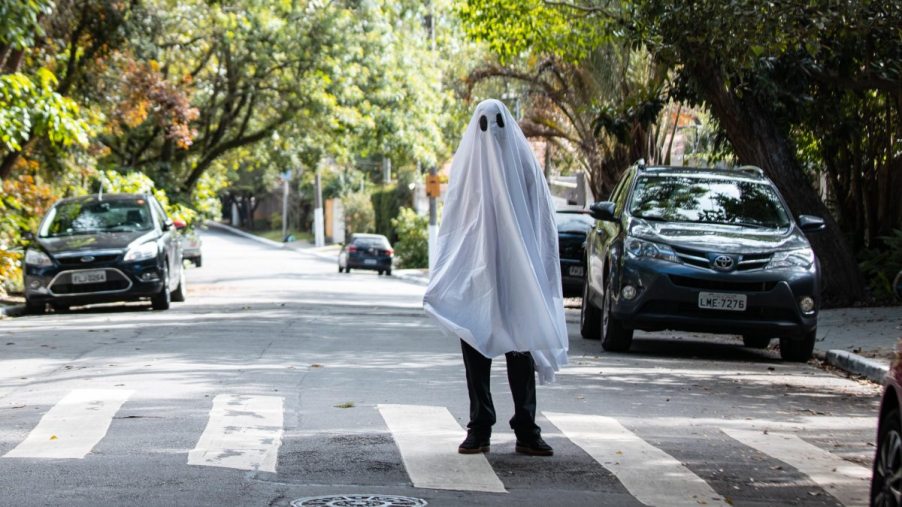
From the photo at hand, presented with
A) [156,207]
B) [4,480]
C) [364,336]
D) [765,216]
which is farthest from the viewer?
[156,207]

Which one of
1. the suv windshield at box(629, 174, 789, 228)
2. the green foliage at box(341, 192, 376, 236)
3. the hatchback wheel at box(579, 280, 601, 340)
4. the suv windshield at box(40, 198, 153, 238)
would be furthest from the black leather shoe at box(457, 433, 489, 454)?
the green foliage at box(341, 192, 376, 236)

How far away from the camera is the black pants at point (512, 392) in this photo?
755 centimetres

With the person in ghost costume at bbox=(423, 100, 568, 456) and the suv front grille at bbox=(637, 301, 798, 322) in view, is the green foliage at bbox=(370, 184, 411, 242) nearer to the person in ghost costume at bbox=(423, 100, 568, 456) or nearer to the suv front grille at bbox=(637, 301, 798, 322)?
the suv front grille at bbox=(637, 301, 798, 322)

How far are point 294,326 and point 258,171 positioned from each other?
266 feet

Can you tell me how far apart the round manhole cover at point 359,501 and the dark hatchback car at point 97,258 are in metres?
13.6

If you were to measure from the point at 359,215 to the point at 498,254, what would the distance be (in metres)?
62.0

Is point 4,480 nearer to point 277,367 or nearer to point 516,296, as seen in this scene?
point 516,296

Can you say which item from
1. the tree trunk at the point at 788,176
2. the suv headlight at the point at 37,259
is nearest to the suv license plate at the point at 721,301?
the tree trunk at the point at 788,176

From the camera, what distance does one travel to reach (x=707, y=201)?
14.7 meters

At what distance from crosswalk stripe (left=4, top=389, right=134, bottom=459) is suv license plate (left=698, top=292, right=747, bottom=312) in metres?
5.71

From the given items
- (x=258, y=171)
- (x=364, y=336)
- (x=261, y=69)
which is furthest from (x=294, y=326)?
(x=258, y=171)

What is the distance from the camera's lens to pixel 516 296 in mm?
7684

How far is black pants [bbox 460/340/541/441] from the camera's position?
7.55 metres

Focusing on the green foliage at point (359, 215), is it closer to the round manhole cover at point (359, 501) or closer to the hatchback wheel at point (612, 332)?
the hatchback wheel at point (612, 332)
